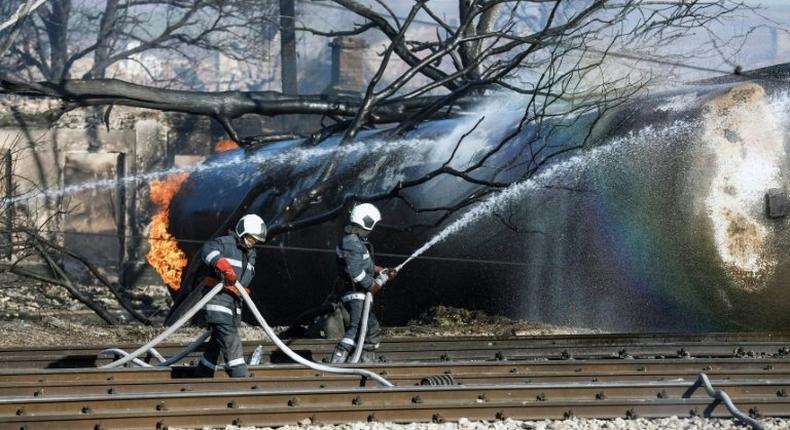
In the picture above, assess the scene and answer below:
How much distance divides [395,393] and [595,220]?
3.87 metres

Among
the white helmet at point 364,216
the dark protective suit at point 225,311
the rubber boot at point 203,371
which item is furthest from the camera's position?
the white helmet at point 364,216

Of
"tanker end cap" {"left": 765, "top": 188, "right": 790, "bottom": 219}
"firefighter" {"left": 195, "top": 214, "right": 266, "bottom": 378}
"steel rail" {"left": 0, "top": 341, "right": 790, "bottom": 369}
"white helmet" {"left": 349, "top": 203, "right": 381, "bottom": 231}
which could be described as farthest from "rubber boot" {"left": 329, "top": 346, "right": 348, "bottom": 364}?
"tanker end cap" {"left": 765, "top": 188, "right": 790, "bottom": 219}

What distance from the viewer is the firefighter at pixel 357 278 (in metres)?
9.32

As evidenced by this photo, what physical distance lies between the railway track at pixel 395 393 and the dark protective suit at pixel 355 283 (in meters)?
0.44

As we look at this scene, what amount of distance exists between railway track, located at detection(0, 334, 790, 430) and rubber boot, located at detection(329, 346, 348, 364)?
570 millimetres

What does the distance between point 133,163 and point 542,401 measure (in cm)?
1740

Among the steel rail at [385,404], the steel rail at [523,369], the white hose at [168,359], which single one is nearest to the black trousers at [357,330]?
the steel rail at [523,369]

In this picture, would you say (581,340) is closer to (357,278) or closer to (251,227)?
(357,278)

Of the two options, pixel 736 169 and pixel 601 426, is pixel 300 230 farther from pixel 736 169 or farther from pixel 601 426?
pixel 601 426

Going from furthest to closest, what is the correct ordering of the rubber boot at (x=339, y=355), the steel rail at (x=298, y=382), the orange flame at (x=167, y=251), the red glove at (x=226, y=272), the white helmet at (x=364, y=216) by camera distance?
1. the orange flame at (x=167, y=251)
2. the white helmet at (x=364, y=216)
3. the rubber boot at (x=339, y=355)
4. the red glove at (x=226, y=272)
5. the steel rail at (x=298, y=382)

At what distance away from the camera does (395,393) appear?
24.3ft

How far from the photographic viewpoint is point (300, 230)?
13.1 m

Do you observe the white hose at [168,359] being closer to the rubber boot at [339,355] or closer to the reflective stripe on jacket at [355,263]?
the rubber boot at [339,355]

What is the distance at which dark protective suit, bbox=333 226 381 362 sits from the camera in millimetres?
9320
